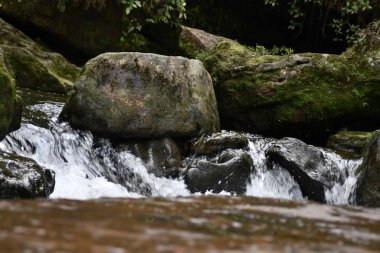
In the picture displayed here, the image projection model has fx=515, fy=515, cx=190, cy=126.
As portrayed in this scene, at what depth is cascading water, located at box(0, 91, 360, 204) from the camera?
625 cm

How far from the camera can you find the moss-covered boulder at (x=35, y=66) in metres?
9.75

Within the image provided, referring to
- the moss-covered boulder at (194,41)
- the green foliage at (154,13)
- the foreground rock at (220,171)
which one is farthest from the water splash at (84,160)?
the green foliage at (154,13)

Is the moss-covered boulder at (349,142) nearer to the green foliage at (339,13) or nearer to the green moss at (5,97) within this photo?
the green foliage at (339,13)

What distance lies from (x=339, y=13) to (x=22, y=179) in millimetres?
8979

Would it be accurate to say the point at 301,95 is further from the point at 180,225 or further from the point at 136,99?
the point at 180,225

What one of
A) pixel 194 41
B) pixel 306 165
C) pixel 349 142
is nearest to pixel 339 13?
pixel 194 41

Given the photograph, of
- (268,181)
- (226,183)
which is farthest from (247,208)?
Result: (268,181)

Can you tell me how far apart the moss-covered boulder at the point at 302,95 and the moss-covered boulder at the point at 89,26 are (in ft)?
9.39

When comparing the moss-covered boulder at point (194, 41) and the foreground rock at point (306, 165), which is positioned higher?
the moss-covered boulder at point (194, 41)

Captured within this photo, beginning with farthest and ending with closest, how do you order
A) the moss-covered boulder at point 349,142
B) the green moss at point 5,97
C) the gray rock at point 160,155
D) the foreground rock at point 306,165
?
1. the moss-covered boulder at point 349,142
2. the gray rock at point 160,155
3. the foreground rock at point 306,165
4. the green moss at point 5,97

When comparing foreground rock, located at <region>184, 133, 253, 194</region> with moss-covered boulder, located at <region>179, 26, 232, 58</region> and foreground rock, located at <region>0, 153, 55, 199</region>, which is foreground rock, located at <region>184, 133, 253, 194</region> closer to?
foreground rock, located at <region>0, 153, 55, 199</region>

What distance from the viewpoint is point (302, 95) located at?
27.0 feet

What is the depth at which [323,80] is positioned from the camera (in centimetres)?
831

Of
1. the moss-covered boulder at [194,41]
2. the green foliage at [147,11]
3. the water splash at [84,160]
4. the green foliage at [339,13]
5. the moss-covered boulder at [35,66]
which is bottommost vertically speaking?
the water splash at [84,160]
